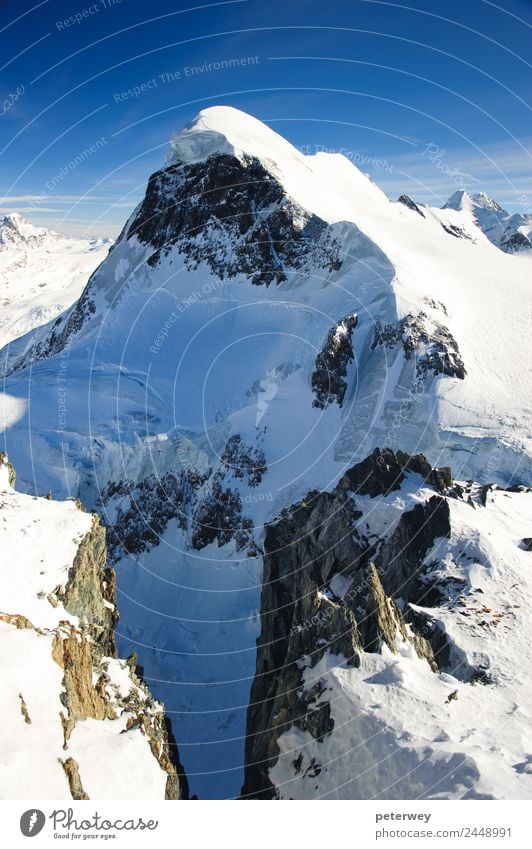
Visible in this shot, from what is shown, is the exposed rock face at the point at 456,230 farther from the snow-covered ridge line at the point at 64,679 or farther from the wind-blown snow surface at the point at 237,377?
the snow-covered ridge line at the point at 64,679

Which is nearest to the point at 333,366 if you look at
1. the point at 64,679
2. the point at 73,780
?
the point at 64,679

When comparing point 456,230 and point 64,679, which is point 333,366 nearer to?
point 64,679

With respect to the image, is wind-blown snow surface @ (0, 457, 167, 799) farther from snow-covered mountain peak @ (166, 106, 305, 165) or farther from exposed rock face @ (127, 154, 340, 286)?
snow-covered mountain peak @ (166, 106, 305, 165)

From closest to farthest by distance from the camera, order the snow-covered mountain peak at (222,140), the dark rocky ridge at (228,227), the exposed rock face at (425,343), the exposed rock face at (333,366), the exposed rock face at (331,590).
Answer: the exposed rock face at (331,590)
the exposed rock face at (425,343)
the exposed rock face at (333,366)
the dark rocky ridge at (228,227)
the snow-covered mountain peak at (222,140)

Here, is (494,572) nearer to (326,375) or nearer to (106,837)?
(106,837)

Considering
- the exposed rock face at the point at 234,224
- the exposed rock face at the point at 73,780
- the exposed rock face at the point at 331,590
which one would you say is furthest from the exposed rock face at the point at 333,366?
the exposed rock face at the point at 73,780

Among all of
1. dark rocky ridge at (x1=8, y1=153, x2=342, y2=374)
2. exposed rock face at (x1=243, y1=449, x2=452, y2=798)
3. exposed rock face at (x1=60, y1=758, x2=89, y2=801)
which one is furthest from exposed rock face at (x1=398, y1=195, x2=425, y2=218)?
exposed rock face at (x1=60, y1=758, x2=89, y2=801)
